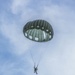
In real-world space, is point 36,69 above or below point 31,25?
below

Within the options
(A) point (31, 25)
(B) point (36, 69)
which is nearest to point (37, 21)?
(A) point (31, 25)

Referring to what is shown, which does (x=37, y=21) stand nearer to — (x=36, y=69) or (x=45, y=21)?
(x=45, y=21)

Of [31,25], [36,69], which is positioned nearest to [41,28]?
[31,25]

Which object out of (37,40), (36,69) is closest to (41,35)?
(37,40)

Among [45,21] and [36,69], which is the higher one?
[45,21]

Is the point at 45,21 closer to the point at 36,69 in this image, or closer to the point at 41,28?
the point at 41,28
